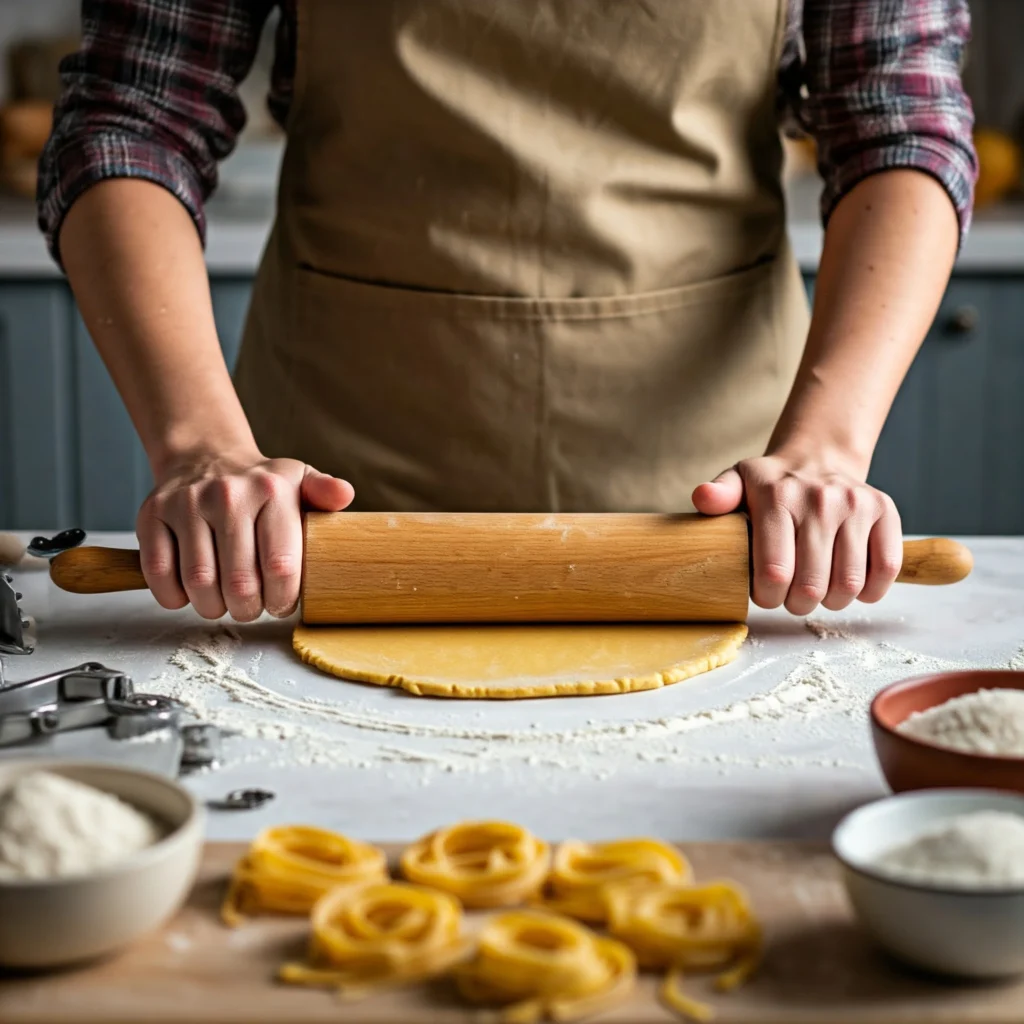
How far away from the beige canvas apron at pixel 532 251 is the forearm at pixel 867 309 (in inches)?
5.8

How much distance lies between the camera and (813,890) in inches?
26.2

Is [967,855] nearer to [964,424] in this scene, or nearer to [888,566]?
[888,566]

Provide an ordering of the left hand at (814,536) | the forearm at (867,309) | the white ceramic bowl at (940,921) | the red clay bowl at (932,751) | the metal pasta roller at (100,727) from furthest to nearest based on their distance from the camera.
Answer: the forearm at (867,309) < the left hand at (814,536) < the metal pasta roller at (100,727) < the red clay bowl at (932,751) < the white ceramic bowl at (940,921)

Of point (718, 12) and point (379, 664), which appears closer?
point (379, 664)

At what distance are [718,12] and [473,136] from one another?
27 centimetres

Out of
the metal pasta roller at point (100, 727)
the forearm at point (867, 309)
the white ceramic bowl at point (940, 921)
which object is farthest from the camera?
the forearm at point (867, 309)

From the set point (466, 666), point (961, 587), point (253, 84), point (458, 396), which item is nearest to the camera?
point (466, 666)

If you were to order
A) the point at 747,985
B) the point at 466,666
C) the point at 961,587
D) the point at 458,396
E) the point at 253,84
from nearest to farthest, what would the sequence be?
the point at 747,985
the point at 466,666
the point at 961,587
the point at 458,396
the point at 253,84

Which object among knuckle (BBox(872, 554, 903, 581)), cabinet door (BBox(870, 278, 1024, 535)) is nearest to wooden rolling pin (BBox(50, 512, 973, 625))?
knuckle (BBox(872, 554, 903, 581))

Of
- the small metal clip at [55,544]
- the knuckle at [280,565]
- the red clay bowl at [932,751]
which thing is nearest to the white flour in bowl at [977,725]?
the red clay bowl at [932,751]

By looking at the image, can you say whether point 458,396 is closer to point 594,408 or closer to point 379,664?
point 594,408

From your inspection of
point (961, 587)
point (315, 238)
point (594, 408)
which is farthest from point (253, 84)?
point (961, 587)

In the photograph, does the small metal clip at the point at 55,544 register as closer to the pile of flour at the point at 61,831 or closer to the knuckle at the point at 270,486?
the knuckle at the point at 270,486

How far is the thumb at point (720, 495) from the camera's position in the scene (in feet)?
3.65
